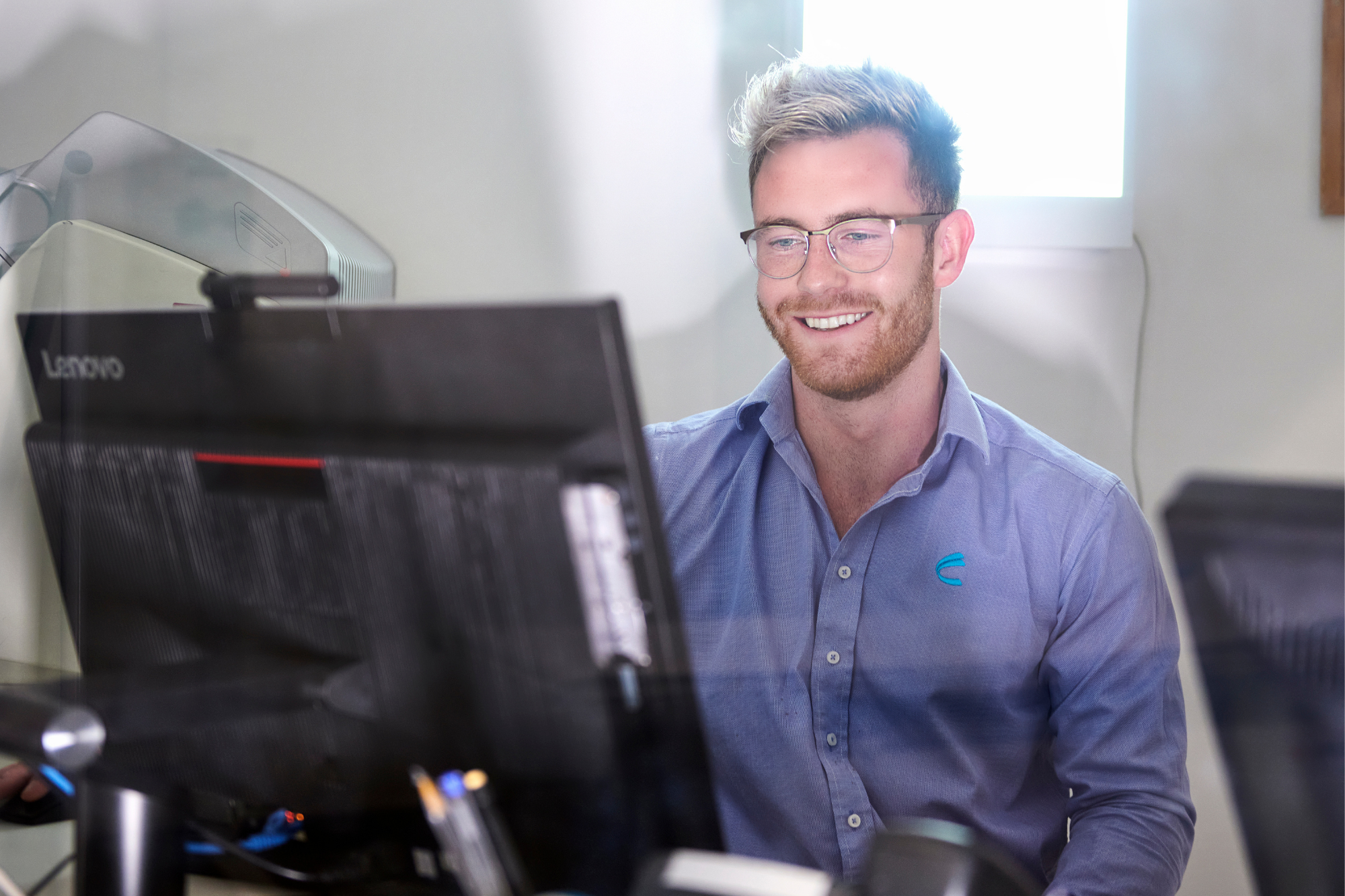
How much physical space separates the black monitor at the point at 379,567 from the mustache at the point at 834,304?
766 millimetres

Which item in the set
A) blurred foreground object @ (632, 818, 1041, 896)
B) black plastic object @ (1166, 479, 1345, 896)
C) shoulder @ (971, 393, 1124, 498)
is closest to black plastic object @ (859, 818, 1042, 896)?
blurred foreground object @ (632, 818, 1041, 896)

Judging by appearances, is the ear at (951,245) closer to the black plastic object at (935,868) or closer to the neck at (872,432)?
the neck at (872,432)

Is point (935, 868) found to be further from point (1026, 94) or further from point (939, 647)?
point (1026, 94)

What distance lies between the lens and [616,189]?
63.1 inches

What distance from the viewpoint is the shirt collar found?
1163 millimetres

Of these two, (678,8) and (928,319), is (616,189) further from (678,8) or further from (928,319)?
(928,319)

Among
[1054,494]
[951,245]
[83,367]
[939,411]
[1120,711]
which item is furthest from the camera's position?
[951,245]

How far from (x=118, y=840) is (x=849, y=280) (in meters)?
0.91

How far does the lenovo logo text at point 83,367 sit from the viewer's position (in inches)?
23.7

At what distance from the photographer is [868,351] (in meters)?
1.26

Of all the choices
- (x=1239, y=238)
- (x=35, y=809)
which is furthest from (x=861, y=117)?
(x=35, y=809)

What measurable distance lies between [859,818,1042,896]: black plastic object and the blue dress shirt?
606mm

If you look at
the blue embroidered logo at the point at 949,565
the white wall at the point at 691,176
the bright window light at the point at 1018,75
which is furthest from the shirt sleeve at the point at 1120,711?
the bright window light at the point at 1018,75

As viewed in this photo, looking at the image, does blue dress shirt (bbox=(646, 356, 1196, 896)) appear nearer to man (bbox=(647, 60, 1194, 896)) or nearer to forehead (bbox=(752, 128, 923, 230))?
man (bbox=(647, 60, 1194, 896))
